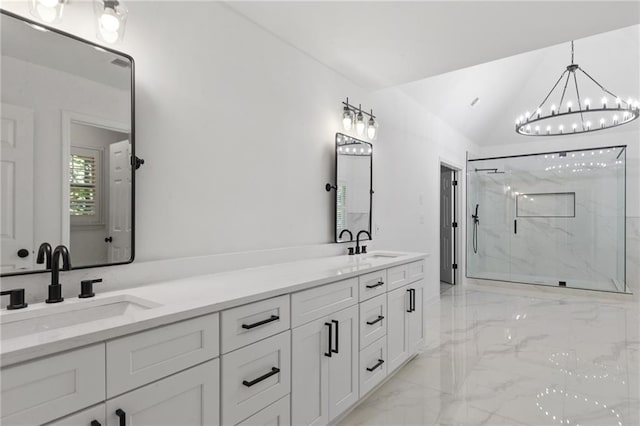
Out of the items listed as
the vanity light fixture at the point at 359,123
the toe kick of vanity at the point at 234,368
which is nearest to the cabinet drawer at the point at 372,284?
the toe kick of vanity at the point at 234,368

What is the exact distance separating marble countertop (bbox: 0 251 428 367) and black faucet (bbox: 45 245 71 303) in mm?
32

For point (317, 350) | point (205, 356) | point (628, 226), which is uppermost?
point (628, 226)

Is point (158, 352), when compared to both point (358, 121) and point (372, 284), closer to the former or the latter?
point (372, 284)

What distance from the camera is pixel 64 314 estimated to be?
4.16ft

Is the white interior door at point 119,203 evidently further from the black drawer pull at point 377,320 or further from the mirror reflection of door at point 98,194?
the black drawer pull at point 377,320

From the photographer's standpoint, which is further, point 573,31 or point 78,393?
point 573,31

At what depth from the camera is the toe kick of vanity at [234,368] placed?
91 centimetres

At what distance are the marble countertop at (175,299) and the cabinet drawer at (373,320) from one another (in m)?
0.23

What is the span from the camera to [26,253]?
4.18 ft

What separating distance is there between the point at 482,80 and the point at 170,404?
514 cm

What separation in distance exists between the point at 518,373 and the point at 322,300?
1882 mm

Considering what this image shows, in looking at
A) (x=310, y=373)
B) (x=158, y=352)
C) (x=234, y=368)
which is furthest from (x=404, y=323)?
(x=158, y=352)

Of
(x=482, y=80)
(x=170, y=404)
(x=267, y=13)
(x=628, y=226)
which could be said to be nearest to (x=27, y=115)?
(x=170, y=404)

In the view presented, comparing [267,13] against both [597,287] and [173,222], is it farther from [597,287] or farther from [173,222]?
[597,287]
